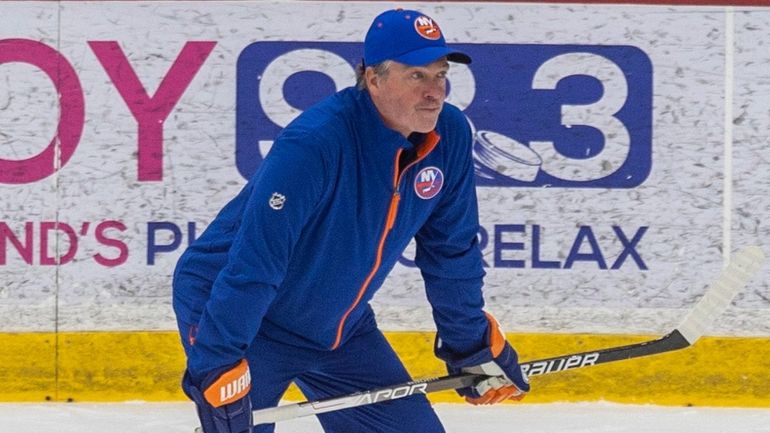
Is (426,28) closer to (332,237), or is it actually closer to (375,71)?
(375,71)

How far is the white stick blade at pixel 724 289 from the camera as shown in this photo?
3113 mm

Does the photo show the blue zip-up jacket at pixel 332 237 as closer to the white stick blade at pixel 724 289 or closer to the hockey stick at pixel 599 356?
the hockey stick at pixel 599 356

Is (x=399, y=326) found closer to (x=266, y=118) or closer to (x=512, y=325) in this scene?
(x=512, y=325)

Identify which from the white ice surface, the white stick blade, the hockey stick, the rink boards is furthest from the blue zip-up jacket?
the rink boards

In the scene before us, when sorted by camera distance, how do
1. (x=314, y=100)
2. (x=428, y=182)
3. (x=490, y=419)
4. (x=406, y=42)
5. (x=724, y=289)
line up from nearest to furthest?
1. (x=406, y=42)
2. (x=428, y=182)
3. (x=724, y=289)
4. (x=490, y=419)
5. (x=314, y=100)

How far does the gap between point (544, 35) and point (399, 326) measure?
3.26 feet

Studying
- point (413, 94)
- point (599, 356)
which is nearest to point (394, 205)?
point (413, 94)

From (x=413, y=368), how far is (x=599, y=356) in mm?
1232

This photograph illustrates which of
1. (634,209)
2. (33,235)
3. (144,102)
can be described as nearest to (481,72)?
(634,209)

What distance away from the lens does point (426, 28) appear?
8.46 feet

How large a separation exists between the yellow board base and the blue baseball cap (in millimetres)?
1882

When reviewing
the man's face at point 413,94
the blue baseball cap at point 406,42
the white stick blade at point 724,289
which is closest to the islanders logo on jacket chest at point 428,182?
the man's face at point 413,94

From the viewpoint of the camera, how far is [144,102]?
433cm

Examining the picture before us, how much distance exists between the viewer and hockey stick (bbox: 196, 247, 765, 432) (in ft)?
9.35
